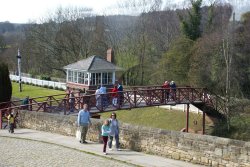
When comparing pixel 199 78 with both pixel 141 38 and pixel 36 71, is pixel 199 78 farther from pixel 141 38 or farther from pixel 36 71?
pixel 36 71

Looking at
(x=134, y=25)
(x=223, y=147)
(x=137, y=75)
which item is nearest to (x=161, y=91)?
(x=223, y=147)

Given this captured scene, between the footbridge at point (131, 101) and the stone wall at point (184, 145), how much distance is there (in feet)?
23.4

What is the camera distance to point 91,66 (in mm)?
37031

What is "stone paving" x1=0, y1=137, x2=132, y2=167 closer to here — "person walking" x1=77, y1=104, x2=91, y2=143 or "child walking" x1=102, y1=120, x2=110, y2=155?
"child walking" x1=102, y1=120, x2=110, y2=155

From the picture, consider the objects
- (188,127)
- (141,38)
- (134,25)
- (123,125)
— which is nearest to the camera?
(123,125)

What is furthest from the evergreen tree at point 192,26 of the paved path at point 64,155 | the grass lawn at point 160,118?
the paved path at point 64,155

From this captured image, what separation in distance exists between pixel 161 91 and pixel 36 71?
4228cm

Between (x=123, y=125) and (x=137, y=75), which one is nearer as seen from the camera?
(x=123, y=125)

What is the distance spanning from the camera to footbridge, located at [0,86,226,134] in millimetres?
23609

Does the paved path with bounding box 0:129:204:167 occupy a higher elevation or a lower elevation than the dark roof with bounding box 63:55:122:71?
lower

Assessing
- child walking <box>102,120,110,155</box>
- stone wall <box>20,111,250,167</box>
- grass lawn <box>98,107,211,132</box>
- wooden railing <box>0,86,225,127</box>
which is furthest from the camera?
grass lawn <box>98,107,211,132</box>

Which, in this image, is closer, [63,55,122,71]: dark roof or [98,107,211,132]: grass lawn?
[98,107,211,132]: grass lawn

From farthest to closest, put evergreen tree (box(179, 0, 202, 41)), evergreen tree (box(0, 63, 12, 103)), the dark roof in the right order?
evergreen tree (box(179, 0, 202, 41)), the dark roof, evergreen tree (box(0, 63, 12, 103))

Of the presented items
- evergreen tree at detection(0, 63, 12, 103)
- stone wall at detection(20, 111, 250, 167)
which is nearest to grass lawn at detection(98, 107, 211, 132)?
evergreen tree at detection(0, 63, 12, 103)
